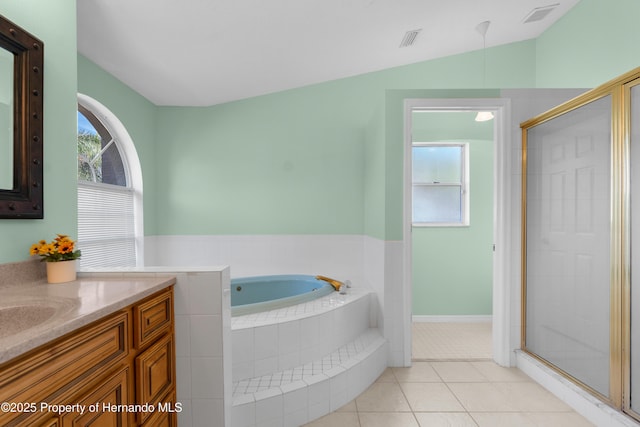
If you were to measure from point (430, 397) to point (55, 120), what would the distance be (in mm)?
2671

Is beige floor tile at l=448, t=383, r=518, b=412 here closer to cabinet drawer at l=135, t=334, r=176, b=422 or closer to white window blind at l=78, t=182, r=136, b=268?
cabinet drawer at l=135, t=334, r=176, b=422

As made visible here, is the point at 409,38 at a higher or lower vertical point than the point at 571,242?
higher

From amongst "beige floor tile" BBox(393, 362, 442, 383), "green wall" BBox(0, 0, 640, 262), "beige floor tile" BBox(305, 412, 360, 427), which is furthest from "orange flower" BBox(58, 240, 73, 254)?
"beige floor tile" BBox(393, 362, 442, 383)

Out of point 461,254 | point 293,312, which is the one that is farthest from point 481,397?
point 461,254

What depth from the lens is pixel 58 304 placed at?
1009 millimetres

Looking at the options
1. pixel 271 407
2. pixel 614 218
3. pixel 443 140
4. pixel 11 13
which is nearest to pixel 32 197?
pixel 11 13

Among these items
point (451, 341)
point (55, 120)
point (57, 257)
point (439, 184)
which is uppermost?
point (55, 120)

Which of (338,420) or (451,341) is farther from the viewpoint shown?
(451,341)

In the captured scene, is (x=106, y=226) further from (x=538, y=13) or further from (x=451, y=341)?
(x=538, y=13)

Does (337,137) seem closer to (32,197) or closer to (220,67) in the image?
(220,67)

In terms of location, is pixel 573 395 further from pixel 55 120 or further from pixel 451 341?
pixel 55 120

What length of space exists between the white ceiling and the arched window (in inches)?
18.2

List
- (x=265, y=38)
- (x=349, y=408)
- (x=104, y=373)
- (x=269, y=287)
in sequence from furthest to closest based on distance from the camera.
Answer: (x=269, y=287), (x=265, y=38), (x=349, y=408), (x=104, y=373)

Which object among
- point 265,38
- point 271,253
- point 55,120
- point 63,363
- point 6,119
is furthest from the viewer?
point 271,253
